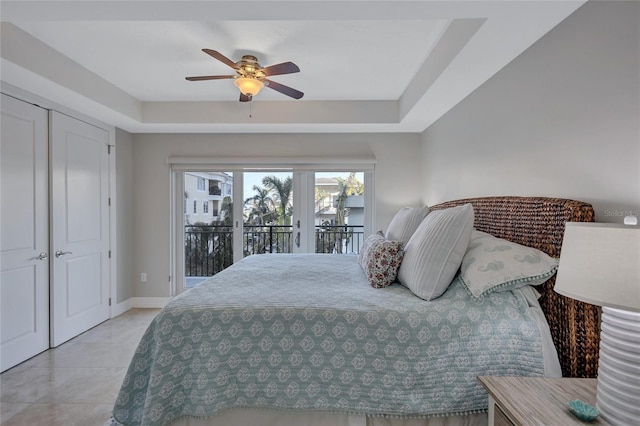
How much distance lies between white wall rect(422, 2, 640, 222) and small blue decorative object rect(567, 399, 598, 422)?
0.71m

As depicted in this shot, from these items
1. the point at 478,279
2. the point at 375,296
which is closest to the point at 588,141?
the point at 478,279

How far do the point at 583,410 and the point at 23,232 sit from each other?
3606 mm

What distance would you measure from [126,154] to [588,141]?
4.36 meters

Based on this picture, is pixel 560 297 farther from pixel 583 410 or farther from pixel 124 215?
pixel 124 215

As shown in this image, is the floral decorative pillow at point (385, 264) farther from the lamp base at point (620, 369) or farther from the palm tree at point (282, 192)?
the palm tree at point (282, 192)

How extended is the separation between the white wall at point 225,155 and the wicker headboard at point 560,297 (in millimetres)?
2133

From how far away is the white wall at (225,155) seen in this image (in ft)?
12.6

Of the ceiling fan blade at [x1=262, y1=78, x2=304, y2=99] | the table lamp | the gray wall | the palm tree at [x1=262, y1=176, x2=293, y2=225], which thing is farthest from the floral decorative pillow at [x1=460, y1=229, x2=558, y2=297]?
the gray wall

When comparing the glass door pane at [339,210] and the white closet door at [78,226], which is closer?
the white closet door at [78,226]

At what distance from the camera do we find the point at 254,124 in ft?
11.2

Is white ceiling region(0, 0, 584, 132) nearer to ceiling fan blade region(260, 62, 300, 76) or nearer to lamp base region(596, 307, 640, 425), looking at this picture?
ceiling fan blade region(260, 62, 300, 76)

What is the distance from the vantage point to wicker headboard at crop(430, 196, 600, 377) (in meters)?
1.21

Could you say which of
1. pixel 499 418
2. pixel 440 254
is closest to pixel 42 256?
pixel 440 254

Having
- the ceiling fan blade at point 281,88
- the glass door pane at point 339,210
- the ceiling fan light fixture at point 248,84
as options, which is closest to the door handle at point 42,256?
the ceiling fan light fixture at point 248,84
